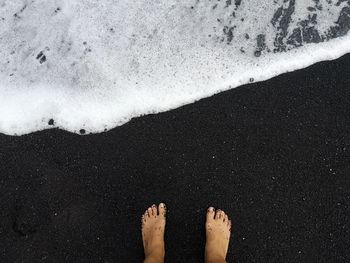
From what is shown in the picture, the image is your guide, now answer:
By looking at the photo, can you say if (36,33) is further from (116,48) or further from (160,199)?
(160,199)

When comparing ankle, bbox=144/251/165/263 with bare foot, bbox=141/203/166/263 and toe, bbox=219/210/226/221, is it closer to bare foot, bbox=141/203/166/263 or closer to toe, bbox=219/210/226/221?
bare foot, bbox=141/203/166/263

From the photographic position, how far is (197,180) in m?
2.81

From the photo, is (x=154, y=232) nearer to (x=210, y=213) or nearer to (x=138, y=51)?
(x=210, y=213)

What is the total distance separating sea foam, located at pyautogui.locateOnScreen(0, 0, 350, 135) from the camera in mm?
3018

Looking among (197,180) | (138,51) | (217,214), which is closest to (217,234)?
(217,214)

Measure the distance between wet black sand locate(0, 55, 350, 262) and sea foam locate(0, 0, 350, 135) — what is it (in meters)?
0.17

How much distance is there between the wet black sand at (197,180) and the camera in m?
2.73

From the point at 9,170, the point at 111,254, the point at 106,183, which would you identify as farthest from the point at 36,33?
the point at 111,254

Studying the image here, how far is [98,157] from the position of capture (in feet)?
9.39

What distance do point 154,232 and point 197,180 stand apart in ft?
1.54

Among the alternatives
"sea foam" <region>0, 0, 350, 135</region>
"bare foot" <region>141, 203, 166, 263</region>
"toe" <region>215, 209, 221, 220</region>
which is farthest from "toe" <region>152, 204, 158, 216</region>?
"sea foam" <region>0, 0, 350, 135</region>

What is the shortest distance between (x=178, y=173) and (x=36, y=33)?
1.65 metres

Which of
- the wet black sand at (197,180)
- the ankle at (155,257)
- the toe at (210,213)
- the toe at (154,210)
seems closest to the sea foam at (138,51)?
→ the wet black sand at (197,180)

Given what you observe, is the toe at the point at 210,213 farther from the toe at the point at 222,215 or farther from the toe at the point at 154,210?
the toe at the point at 154,210
